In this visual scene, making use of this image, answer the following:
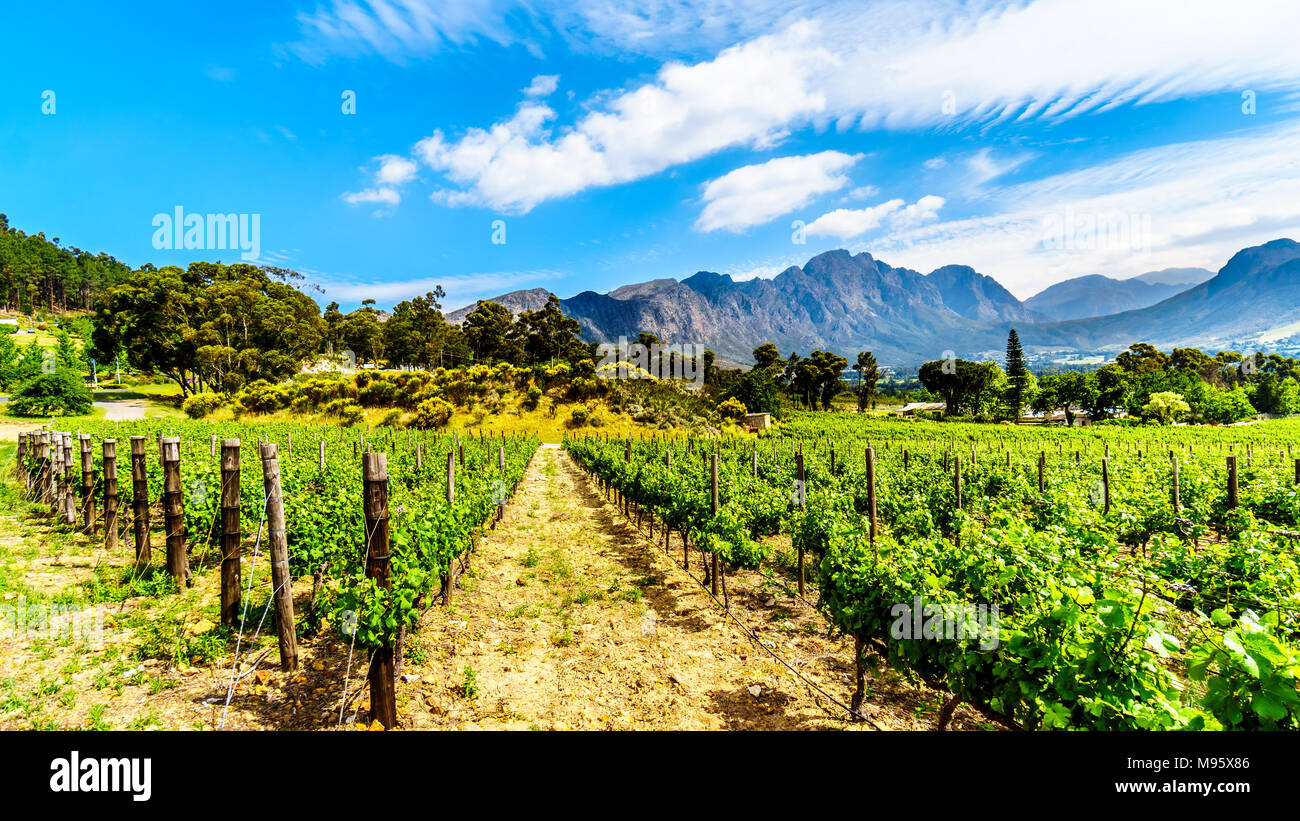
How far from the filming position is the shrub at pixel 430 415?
41316 millimetres

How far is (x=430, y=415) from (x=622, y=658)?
39.0m

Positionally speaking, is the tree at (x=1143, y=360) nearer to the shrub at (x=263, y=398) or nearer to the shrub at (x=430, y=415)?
the shrub at (x=430, y=415)

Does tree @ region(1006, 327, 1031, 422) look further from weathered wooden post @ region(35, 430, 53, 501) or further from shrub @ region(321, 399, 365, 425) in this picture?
weathered wooden post @ region(35, 430, 53, 501)

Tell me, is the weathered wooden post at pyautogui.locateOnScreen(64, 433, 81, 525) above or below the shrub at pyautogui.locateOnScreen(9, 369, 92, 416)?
below

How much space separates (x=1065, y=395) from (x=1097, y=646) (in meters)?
86.6

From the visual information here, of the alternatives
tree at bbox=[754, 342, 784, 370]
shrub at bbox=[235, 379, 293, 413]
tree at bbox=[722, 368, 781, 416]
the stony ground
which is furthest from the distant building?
the stony ground

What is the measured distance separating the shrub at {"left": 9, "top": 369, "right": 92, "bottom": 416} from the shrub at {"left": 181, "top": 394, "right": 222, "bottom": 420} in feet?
19.4

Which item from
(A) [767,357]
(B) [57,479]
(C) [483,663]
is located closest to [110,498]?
(B) [57,479]

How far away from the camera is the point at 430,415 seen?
41.4 m

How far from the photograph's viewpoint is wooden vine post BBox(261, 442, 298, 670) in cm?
559

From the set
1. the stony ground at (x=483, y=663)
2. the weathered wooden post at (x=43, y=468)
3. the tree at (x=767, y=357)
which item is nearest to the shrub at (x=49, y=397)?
the weathered wooden post at (x=43, y=468)

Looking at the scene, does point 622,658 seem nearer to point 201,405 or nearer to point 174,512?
point 174,512

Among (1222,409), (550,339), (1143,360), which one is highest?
(550,339)
